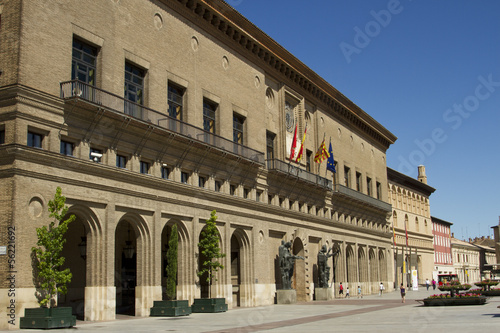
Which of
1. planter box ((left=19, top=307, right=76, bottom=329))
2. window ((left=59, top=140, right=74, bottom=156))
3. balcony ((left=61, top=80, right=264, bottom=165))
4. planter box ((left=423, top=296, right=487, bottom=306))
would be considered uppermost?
balcony ((left=61, top=80, right=264, bottom=165))

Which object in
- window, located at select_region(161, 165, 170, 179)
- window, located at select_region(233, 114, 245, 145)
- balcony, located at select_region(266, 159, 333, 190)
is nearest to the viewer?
window, located at select_region(161, 165, 170, 179)

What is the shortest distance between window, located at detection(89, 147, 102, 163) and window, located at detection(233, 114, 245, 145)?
48.0 ft

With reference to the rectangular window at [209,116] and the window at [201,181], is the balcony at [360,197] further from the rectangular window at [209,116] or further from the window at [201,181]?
the window at [201,181]

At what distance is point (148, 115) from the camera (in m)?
33.1

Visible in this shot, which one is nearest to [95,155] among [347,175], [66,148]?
[66,148]

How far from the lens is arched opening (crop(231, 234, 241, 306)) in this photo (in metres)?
42.6

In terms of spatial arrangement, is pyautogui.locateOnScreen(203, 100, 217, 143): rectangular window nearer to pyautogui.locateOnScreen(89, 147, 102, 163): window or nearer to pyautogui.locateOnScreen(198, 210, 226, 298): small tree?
pyautogui.locateOnScreen(198, 210, 226, 298): small tree

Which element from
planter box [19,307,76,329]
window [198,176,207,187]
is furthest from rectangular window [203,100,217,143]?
planter box [19,307,76,329]

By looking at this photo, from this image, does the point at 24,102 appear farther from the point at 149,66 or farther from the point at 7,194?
the point at 149,66

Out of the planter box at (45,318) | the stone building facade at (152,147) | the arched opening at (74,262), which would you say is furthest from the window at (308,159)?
the planter box at (45,318)

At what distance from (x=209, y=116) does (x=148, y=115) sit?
7.93m

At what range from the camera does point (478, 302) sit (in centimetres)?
3584

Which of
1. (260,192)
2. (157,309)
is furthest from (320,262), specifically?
(157,309)

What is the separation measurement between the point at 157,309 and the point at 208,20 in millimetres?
19846
